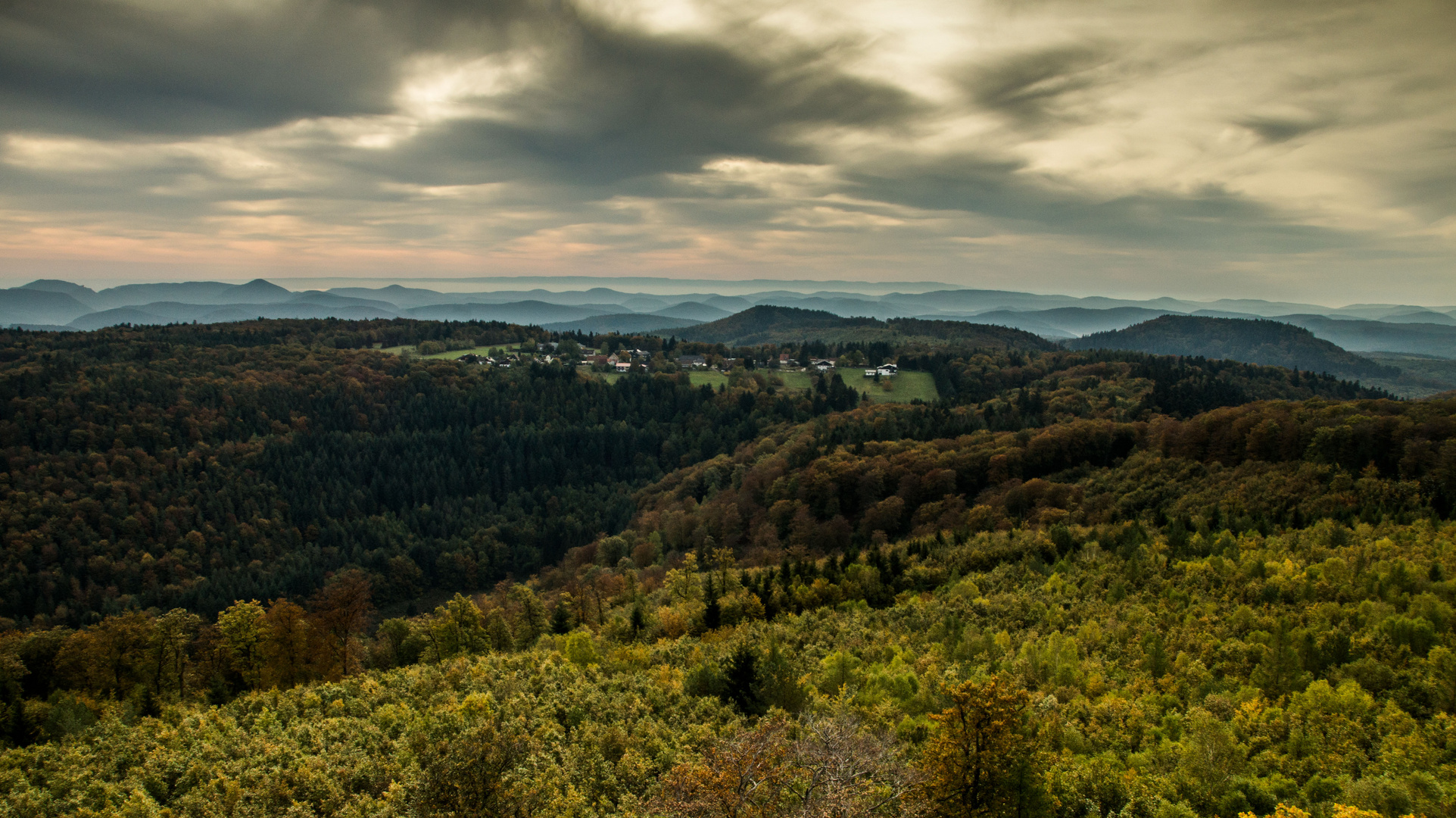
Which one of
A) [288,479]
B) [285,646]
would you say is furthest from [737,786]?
[288,479]

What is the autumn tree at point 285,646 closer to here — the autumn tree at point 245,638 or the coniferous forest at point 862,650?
the coniferous forest at point 862,650

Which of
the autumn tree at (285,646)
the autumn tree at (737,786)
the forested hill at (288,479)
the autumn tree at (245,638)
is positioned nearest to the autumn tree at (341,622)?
the autumn tree at (285,646)

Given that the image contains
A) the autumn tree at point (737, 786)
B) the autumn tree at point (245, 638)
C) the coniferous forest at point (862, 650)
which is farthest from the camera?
the autumn tree at point (245, 638)

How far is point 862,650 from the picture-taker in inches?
1716

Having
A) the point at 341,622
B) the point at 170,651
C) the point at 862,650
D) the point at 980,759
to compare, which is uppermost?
the point at 980,759

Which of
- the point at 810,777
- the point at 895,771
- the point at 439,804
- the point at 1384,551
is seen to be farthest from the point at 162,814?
the point at 1384,551

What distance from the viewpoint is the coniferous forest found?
20.9 metres

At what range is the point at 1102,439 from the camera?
95.2m

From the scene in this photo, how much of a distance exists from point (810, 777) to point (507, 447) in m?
185

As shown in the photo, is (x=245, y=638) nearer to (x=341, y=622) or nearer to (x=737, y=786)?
(x=341, y=622)

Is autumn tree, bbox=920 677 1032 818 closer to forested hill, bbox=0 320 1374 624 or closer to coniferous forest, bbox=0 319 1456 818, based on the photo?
coniferous forest, bbox=0 319 1456 818

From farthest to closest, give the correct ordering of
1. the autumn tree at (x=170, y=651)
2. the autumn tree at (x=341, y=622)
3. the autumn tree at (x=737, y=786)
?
the autumn tree at (x=341, y=622) → the autumn tree at (x=170, y=651) → the autumn tree at (x=737, y=786)

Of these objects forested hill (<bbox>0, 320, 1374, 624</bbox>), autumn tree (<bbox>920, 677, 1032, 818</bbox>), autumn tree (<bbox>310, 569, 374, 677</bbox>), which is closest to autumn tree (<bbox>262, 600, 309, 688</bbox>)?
autumn tree (<bbox>310, 569, 374, 677</bbox>)

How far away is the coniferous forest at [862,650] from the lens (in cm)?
2089
